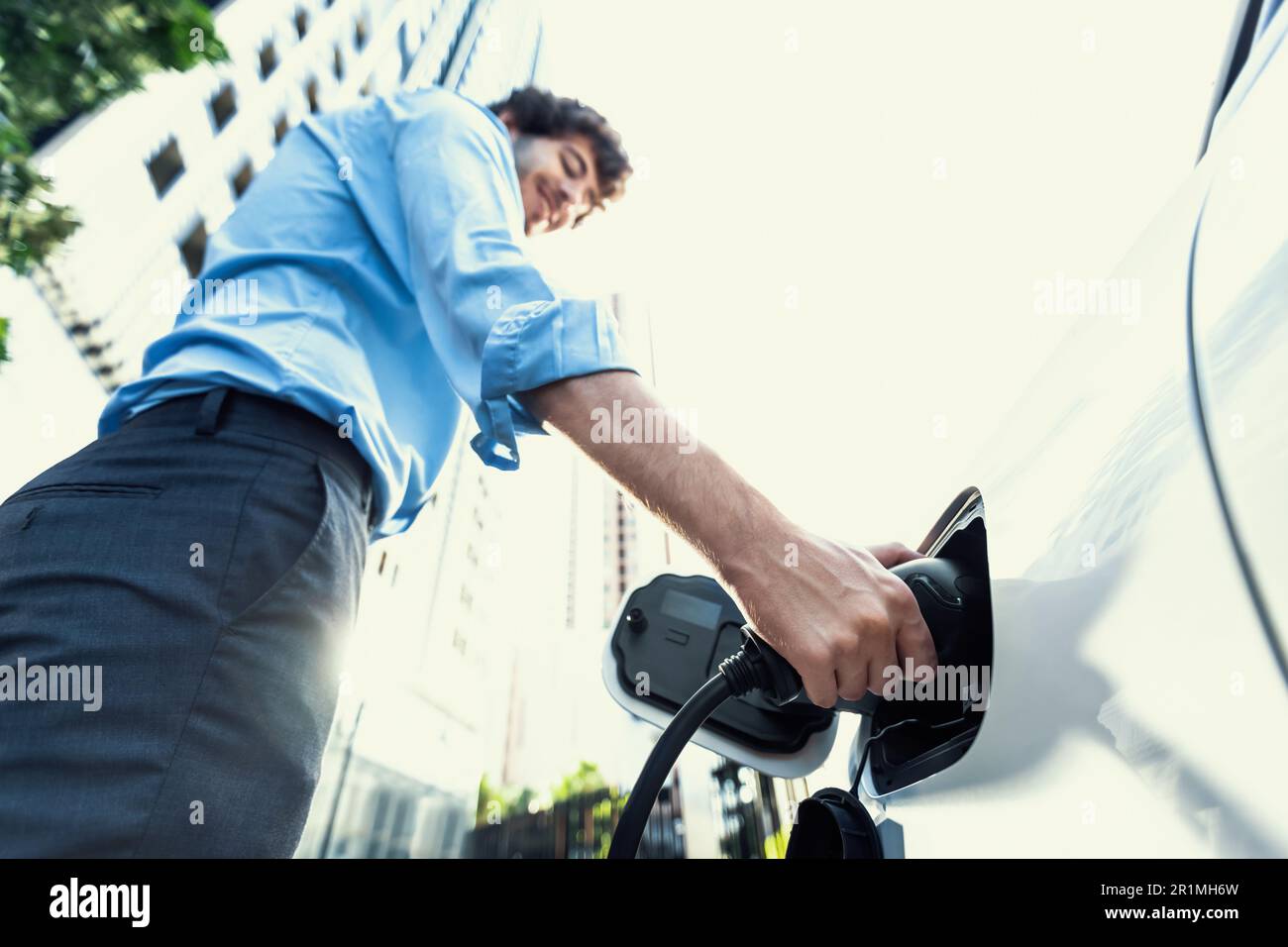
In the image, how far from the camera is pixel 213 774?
2.21ft

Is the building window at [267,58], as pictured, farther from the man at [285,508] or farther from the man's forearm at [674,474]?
the man's forearm at [674,474]

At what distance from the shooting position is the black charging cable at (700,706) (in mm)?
684

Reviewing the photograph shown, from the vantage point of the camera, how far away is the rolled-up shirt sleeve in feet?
2.39

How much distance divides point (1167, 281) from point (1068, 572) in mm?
259

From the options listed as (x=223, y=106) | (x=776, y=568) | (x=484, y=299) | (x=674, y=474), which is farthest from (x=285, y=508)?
(x=223, y=106)

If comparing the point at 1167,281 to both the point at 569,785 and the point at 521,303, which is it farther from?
the point at 569,785

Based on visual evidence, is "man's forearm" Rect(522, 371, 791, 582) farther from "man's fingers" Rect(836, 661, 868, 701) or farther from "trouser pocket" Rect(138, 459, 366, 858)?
"trouser pocket" Rect(138, 459, 366, 858)

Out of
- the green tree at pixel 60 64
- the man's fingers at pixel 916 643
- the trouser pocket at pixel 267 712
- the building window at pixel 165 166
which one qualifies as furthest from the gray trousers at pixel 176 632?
the building window at pixel 165 166

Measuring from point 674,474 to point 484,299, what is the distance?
322mm

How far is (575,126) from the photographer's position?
166 centimetres

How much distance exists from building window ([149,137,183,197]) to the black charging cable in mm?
8270

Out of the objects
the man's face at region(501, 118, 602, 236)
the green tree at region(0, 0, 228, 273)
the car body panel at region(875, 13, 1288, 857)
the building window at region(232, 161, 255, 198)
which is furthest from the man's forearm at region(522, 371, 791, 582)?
the building window at region(232, 161, 255, 198)

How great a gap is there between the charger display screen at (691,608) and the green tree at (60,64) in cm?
218
